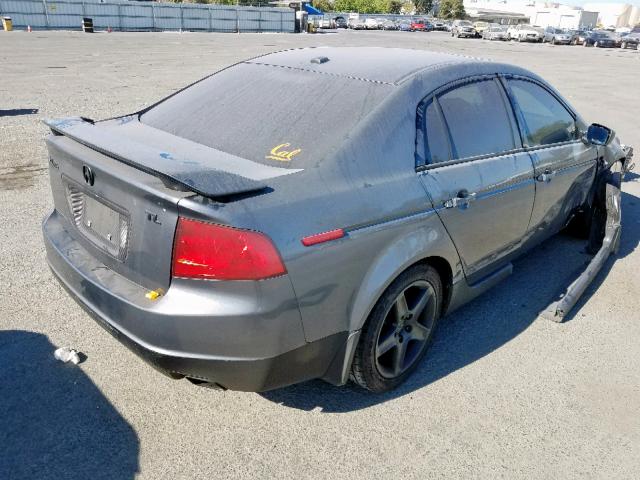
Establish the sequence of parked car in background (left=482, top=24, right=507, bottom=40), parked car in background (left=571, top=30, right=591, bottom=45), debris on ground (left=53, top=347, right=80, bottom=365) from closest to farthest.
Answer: debris on ground (left=53, top=347, right=80, bottom=365) < parked car in background (left=571, top=30, right=591, bottom=45) < parked car in background (left=482, top=24, right=507, bottom=40)

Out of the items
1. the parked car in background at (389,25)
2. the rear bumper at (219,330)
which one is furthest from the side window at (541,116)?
the parked car in background at (389,25)

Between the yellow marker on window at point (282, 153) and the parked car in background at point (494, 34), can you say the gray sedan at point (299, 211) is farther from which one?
the parked car in background at point (494, 34)

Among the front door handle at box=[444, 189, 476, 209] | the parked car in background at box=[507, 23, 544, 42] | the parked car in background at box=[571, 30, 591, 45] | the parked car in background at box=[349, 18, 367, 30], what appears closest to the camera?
the front door handle at box=[444, 189, 476, 209]

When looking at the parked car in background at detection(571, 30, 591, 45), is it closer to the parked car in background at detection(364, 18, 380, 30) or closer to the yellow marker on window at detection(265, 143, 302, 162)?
the parked car in background at detection(364, 18, 380, 30)

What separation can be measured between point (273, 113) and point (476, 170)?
1213mm

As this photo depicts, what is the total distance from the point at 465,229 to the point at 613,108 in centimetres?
1228

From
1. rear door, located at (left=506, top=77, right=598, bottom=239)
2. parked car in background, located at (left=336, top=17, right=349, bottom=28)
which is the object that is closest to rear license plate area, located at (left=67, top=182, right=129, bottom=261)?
rear door, located at (left=506, top=77, right=598, bottom=239)

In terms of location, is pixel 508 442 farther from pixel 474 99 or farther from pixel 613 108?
pixel 613 108

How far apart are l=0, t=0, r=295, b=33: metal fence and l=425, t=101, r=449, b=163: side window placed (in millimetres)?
37443

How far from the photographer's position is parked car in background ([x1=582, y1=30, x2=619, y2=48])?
4734 cm

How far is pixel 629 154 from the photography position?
224 inches

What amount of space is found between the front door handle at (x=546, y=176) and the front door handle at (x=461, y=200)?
929mm

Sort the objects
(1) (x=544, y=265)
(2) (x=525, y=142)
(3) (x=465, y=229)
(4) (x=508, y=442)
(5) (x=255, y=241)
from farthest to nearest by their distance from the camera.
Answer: (1) (x=544, y=265), (2) (x=525, y=142), (3) (x=465, y=229), (4) (x=508, y=442), (5) (x=255, y=241)

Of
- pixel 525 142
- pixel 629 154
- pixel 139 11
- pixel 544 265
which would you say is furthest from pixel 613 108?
pixel 139 11
